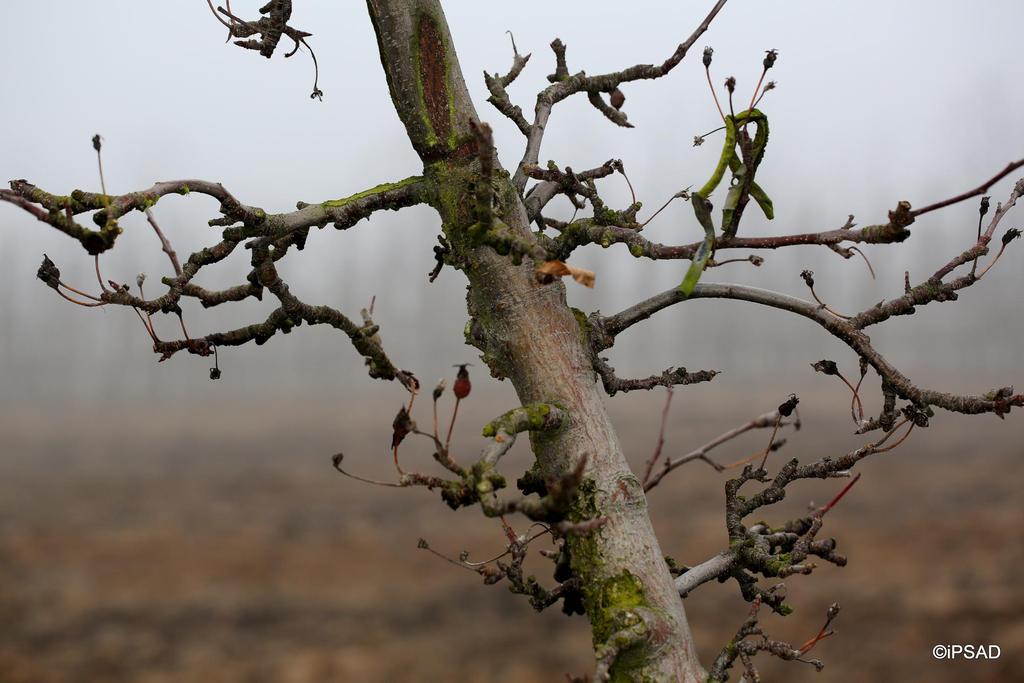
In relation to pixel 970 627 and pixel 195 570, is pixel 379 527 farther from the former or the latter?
pixel 970 627

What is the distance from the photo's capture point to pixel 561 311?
76.2 inches

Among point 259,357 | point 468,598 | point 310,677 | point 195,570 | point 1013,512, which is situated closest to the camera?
point 310,677

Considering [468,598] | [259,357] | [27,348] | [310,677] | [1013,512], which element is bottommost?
[310,677]

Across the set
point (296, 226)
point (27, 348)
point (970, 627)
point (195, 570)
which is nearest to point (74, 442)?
point (195, 570)

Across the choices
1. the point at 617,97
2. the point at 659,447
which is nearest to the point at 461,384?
the point at 659,447

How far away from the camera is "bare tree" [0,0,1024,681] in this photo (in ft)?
5.25

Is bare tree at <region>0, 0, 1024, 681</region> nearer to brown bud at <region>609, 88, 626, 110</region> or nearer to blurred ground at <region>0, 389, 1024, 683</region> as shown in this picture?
brown bud at <region>609, 88, 626, 110</region>

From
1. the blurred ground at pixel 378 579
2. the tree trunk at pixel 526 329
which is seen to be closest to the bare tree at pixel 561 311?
the tree trunk at pixel 526 329

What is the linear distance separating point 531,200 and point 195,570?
21.0 m

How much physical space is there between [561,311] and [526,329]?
0.35ft

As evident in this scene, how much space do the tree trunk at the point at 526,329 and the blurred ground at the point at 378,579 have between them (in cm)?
1431

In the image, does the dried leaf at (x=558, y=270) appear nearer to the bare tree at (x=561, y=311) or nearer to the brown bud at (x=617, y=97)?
the bare tree at (x=561, y=311)

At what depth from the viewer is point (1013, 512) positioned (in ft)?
73.9

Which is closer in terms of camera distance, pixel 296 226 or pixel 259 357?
pixel 296 226
